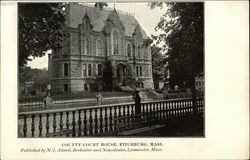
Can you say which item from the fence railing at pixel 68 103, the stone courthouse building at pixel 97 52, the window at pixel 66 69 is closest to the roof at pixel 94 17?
the stone courthouse building at pixel 97 52

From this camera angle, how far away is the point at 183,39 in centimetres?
217

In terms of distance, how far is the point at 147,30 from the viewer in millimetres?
2068

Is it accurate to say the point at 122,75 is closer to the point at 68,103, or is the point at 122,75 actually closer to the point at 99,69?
the point at 99,69

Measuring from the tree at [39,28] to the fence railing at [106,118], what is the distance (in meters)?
0.36

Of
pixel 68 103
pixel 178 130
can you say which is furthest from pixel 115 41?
pixel 178 130

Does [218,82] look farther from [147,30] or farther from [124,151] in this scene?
[124,151]

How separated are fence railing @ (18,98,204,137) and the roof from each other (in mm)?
486

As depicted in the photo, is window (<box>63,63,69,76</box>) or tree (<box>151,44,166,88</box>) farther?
tree (<box>151,44,166,88</box>)

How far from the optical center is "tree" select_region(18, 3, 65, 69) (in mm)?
1991

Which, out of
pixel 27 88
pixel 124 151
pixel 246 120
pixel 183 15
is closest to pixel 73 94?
pixel 27 88

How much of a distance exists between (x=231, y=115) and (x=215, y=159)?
0.89 ft

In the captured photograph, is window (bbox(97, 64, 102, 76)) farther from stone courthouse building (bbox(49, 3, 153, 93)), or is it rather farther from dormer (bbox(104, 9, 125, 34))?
dormer (bbox(104, 9, 125, 34))

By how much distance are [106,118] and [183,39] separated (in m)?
0.72

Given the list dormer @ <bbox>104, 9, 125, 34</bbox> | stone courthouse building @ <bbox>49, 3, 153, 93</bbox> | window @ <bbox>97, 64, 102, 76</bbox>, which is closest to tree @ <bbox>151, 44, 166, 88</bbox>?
stone courthouse building @ <bbox>49, 3, 153, 93</bbox>
